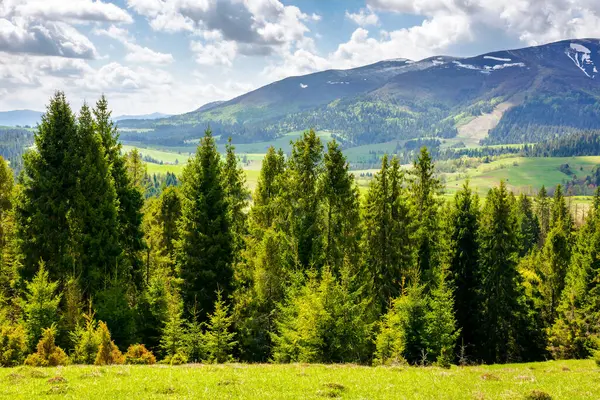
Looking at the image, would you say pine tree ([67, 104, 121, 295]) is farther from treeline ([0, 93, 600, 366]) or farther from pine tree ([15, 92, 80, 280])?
pine tree ([15, 92, 80, 280])

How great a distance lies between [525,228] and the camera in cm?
11844

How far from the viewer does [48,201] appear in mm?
35969

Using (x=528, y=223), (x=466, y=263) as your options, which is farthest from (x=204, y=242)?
(x=528, y=223)

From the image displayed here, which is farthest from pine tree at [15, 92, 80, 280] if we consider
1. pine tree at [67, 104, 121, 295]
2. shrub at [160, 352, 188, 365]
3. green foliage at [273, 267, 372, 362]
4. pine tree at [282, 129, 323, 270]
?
green foliage at [273, 267, 372, 362]

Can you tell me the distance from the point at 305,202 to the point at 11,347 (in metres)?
23.3

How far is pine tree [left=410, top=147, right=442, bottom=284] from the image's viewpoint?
153 feet

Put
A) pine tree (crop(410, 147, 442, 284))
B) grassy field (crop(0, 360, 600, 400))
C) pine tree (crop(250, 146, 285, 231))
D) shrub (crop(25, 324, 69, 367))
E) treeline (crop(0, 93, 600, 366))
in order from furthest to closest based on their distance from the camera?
pine tree (crop(250, 146, 285, 231)), pine tree (crop(410, 147, 442, 284)), treeline (crop(0, 93, 600, 366)), shrub (crop(25, 324, 69, 367)), grassy field (crop(0, 360, 600, 400))

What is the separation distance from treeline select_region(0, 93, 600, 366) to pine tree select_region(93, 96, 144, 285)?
14 cm

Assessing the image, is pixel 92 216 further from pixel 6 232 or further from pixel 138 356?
pixel 6 232

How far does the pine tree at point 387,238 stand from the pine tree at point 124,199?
70.8 ft

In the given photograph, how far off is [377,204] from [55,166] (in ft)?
93.7

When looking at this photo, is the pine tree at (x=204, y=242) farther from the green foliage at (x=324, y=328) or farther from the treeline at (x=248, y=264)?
the green foliage at (x=324, y=328)

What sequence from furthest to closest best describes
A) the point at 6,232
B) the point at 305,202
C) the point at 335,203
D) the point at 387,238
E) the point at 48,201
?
the point at 6,232
the point at 387,238
the point at 335,203
the point at 305,202
the point at 48,201

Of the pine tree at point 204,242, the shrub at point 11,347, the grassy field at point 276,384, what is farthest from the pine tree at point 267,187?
the grassy field at point 276,384
